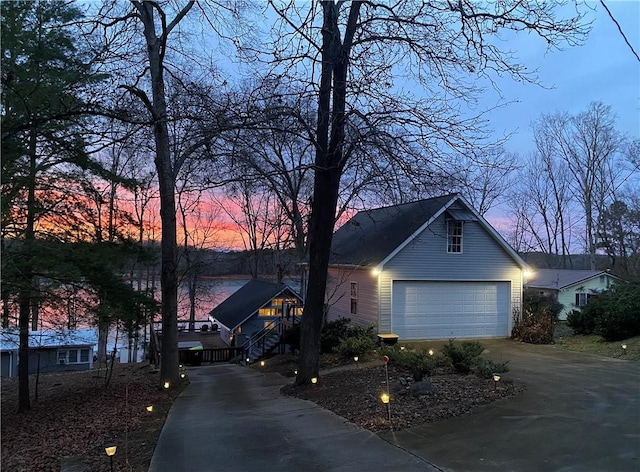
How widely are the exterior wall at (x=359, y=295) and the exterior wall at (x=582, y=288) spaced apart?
15.1m

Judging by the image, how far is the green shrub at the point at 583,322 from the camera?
1691cm

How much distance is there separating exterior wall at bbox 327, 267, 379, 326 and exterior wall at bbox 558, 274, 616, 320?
593 inches

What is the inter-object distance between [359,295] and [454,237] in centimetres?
434

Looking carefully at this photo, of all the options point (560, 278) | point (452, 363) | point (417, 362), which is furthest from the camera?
point (560, 278)

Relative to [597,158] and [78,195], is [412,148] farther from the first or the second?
[597,158]

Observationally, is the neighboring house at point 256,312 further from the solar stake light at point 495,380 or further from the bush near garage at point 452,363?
the solar stake light at point 495,380

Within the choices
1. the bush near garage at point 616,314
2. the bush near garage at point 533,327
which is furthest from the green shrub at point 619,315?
the bush near garage at point 533,327

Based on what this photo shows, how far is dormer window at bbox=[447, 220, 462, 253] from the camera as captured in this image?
1798 centimetres

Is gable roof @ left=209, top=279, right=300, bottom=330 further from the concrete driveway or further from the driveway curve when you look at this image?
the concrete driveway

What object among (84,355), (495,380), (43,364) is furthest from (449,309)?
(43,364)

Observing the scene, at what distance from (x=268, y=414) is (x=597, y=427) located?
200 inches

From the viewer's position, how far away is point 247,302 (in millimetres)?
32219

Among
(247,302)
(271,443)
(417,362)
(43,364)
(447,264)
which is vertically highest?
(447,264)

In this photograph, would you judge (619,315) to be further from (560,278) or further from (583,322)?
(560,278)
